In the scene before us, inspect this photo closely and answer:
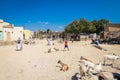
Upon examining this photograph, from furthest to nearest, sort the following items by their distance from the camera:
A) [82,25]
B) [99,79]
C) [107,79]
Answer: [82,25], [99,79], [107,79]

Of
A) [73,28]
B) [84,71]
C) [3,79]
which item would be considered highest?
[73,28]

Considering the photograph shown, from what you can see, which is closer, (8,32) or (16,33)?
(8,32)

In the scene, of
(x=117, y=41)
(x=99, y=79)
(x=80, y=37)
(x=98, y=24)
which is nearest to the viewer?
(x=99, y=79)

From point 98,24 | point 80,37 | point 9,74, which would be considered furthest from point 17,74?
point 98,24

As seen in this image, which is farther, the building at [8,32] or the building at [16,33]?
the building at [16,33]

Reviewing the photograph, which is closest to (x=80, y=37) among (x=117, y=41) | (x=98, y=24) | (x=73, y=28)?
(x=73, y=28)

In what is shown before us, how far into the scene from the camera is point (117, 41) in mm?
40438

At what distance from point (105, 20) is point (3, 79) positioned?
7505 centimetres

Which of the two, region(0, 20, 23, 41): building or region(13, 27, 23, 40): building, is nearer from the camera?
region(0, 20, 23, 41): building

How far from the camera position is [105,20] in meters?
80.9

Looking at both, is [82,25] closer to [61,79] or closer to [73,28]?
[73,28]

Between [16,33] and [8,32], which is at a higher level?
[8,32]

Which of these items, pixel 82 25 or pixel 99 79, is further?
pixel 82 25

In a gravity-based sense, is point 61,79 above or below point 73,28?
below
